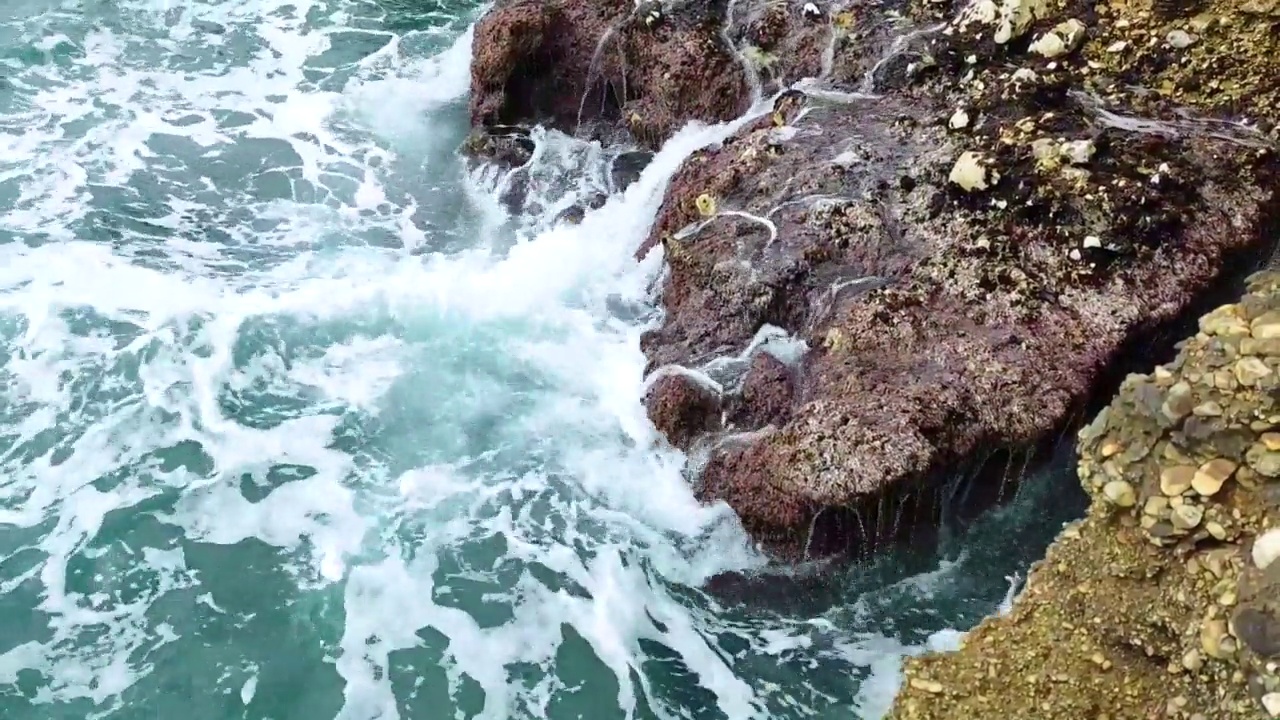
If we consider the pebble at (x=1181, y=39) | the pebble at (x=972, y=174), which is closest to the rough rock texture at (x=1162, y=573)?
the pebble at (x=972, y=174)

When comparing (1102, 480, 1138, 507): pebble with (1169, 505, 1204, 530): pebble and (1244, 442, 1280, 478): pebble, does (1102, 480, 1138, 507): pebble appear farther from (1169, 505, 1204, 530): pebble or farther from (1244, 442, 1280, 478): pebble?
(1244, 442, 1280, 478): pebble

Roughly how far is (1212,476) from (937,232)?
559 centimetres

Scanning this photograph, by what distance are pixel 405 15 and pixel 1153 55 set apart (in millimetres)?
13363

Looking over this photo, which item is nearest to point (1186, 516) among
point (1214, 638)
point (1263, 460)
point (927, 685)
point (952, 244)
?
point (1263, 460)

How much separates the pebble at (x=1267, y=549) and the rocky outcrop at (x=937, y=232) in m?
3.98

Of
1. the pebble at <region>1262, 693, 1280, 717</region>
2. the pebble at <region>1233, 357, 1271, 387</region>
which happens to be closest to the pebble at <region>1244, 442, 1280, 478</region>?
the pebble at <region>1233, 357, 1271, 387</region>

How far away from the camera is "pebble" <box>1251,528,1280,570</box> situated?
4.60m

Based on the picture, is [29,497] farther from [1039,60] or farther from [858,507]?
[1039,60]

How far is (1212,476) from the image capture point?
5164mm

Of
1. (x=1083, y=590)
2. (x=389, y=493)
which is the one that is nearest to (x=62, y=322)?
(x=389, y=493)

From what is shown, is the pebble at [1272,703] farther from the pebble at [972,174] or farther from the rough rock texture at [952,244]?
the pebble at [972,174]

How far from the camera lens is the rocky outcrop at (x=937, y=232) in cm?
896

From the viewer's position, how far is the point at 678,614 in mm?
9297

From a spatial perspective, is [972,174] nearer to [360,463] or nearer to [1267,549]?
[1267,549]
